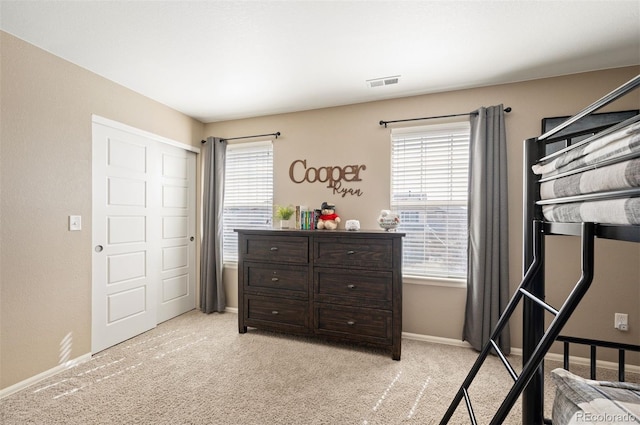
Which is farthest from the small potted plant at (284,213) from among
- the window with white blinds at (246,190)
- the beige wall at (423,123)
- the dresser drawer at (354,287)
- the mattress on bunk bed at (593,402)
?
the mattress on bunk bed at (593,402)

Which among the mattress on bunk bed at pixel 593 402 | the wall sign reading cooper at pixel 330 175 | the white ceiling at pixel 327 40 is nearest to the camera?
the mattress on bunk bed at pixel 593 402

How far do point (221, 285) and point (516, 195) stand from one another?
11.1 feet

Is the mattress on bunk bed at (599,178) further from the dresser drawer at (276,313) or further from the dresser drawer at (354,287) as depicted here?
the dresser drawer at (276,313)

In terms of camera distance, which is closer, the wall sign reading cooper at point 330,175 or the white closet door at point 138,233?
the white closet door at point 138,233

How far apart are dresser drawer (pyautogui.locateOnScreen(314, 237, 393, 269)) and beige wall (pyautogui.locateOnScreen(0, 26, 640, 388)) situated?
22.5 inches

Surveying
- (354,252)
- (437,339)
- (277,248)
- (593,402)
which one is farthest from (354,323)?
(593,402)

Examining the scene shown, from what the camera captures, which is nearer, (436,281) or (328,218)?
(436,281)

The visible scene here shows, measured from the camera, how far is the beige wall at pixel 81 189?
2104 mm

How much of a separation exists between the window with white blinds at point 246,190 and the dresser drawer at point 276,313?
0.89 meters

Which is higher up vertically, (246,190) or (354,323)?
(246,190)

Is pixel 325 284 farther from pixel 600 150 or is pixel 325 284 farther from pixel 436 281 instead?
pixel 600 150

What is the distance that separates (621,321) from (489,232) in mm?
1174

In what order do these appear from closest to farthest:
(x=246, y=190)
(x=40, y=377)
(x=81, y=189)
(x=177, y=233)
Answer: (x=40, y=377) < (x=81, y=189) < (x=177, y=233) < (x=246, y=190)

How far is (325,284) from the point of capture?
111 inches
